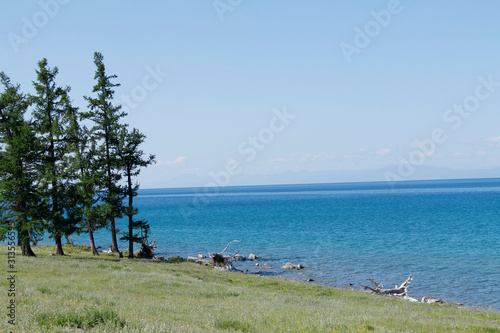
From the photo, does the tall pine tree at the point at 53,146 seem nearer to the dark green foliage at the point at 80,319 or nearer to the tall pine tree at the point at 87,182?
the tall pine tree at the point at 87,182

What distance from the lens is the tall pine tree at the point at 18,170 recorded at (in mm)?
28453

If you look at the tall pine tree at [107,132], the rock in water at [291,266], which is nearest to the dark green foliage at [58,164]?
the tall pine tree at [107,132]

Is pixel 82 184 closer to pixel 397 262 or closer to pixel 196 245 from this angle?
pixel 196 245

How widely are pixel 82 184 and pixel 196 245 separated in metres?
25.4

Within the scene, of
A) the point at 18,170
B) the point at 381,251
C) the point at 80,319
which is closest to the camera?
the point at 80,319

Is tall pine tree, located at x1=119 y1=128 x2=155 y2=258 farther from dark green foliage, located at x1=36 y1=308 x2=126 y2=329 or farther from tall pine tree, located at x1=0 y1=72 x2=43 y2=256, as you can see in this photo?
dark green foliage, located at x1=36 y1=308 x2=126 y2=329

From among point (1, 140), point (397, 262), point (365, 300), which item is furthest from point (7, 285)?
point (397, 262)

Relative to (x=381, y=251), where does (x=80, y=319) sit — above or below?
above

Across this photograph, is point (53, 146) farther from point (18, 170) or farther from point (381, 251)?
point (381, 251)

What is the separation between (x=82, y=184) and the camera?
3434 centimetres

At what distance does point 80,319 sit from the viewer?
24.4 feet

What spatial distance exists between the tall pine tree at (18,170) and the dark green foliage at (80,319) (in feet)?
81.2

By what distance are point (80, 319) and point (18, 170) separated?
86.1 ft

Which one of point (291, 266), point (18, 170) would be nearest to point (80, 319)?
point (18, 170)
